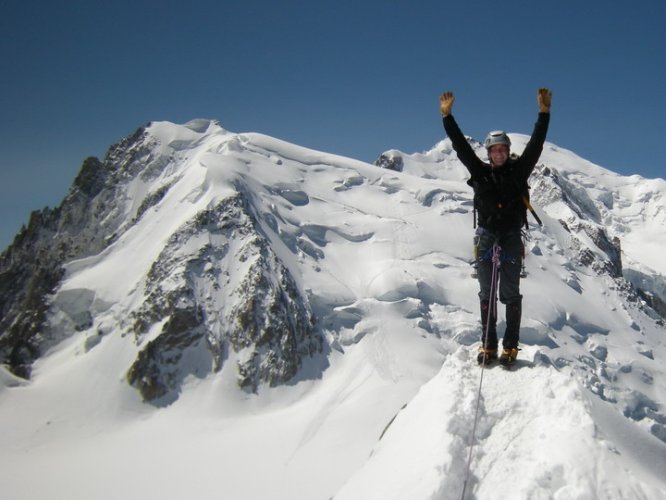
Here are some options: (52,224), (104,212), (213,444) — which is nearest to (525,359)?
(213,444)

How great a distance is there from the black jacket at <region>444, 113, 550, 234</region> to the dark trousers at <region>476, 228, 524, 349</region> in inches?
6.4

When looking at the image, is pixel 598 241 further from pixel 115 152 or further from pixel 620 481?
pixel 620 481

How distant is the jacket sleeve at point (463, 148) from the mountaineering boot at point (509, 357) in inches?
91.9

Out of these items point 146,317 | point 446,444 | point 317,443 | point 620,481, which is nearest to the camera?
point 620,481

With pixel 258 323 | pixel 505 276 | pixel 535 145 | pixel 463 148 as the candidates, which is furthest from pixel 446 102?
pixel 258 323

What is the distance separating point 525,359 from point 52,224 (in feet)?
364

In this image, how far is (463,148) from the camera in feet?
23.4

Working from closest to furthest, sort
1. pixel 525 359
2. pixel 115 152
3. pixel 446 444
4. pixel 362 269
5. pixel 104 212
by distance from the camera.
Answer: pixel 446 444 < pixel 525 359 < pixel 362 269 < pixel 104 212 < pixel 115 152

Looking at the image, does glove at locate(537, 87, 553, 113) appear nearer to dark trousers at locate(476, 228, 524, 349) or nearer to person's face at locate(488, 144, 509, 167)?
person's face at locate(488, 144, 509, 167)

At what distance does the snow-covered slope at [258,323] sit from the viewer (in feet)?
185

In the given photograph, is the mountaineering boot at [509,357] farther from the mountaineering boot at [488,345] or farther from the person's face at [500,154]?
the person's face at [500,154]

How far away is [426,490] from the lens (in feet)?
15.5

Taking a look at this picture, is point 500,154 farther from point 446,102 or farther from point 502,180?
point 446,102

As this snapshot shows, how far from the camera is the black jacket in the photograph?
7.02m
